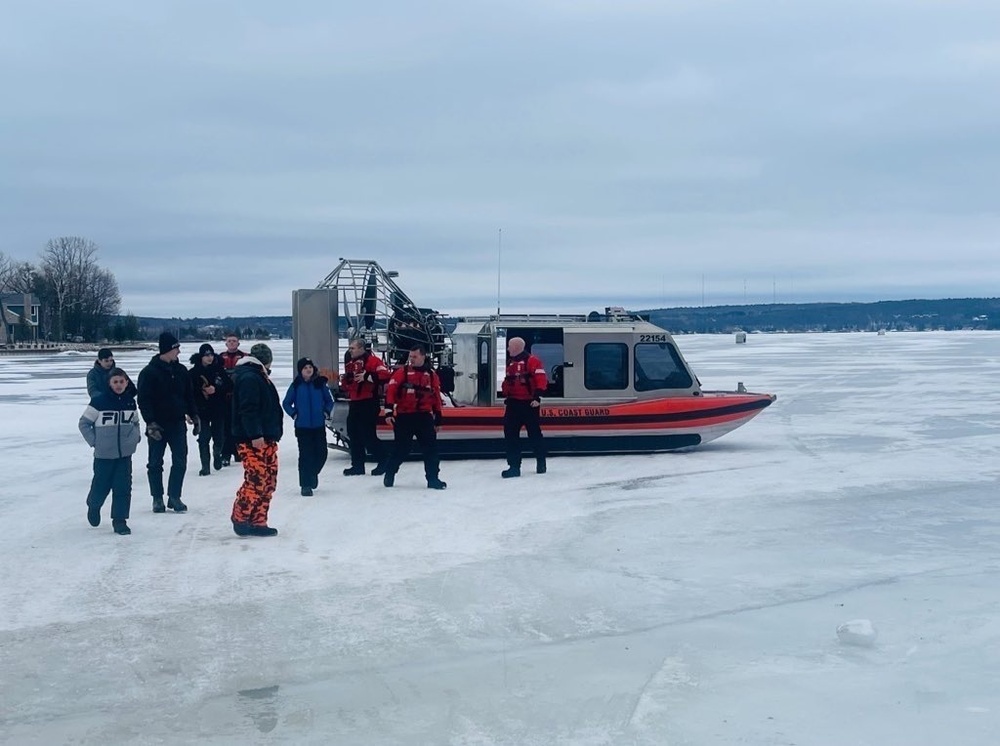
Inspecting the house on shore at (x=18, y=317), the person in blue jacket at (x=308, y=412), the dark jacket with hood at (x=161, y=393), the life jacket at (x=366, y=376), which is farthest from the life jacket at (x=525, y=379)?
the house on shore at (x=18, y=317)

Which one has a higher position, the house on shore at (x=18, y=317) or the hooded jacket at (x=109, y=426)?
the house on shore at (x=18, y=317)

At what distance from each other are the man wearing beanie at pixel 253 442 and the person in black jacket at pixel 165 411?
105cm

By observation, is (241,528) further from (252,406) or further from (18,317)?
(18,317)

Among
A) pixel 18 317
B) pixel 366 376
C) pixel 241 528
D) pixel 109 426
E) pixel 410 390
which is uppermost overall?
pixel 18 317

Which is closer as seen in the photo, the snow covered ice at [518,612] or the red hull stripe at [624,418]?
the snow covered ice at [518,612]

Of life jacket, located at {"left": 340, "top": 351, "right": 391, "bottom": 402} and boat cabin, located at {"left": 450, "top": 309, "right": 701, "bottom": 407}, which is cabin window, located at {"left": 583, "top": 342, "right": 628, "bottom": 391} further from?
life jacket, located at {"left": 340, "top": 351, "right": 391, "bottom": 402}

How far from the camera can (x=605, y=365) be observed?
533 inches

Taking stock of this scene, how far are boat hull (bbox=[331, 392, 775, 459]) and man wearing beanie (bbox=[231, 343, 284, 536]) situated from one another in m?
4.00

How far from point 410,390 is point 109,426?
3.29 m

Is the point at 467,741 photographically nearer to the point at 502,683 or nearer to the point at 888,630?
the point at 502,683

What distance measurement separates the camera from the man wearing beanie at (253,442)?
8.48m

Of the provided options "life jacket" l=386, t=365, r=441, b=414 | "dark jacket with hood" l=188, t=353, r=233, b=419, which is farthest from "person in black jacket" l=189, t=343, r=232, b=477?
"life jacket" l=386, t=365, r=441, b=414

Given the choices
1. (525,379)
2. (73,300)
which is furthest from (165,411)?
(73,300)

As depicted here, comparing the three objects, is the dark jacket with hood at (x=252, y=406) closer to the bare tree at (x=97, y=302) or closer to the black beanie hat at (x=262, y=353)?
the black beanie hat at (x=262, y=353)
